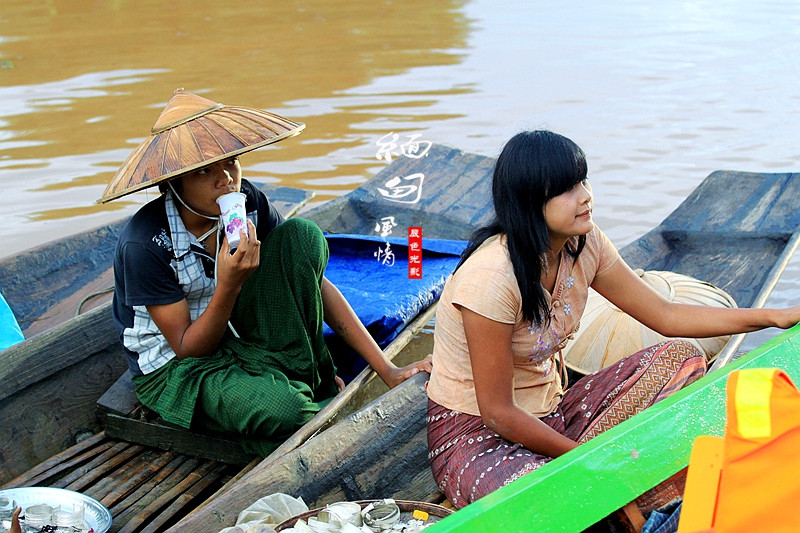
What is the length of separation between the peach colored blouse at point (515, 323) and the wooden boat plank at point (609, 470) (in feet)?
1.18

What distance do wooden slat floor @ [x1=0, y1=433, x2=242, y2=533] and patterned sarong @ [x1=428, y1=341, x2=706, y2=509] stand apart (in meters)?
0.76

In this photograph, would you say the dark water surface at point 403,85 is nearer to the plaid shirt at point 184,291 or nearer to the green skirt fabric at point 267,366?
the green skirt fabric at point 267,366

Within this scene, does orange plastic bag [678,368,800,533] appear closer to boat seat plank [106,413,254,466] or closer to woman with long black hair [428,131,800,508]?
woman with long black hair [428,131,800,508]

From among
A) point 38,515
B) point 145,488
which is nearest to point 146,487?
point 145,488

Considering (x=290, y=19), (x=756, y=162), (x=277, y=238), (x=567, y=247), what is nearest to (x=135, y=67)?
(x=290, y=19)

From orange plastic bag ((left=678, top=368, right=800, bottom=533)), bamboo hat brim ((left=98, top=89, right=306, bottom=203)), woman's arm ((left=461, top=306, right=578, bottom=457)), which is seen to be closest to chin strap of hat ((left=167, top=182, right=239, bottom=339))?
bamboo hat brim ((left=98, top=89, right=306, bottom=203))

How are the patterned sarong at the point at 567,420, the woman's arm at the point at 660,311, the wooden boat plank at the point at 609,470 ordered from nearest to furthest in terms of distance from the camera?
the wooden boat plank at the point at 609,470
the patterned sarong at the point at 567,420
the woman's arm at the point at 660,311

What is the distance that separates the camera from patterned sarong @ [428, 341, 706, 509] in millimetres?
2027

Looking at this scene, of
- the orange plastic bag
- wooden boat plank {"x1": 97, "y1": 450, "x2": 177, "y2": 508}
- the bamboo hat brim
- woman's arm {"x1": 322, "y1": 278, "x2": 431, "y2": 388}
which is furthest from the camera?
woman's arm {"x1": 322, "y1": 278, "x2": 431, "y2": 388}

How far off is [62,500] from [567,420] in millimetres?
1325

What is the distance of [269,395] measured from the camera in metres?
2.50

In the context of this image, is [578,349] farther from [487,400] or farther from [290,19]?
[290,19]

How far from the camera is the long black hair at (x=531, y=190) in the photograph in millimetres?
1892

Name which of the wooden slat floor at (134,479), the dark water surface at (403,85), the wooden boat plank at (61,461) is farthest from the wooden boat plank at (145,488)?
the dark water surface at (403,85)
